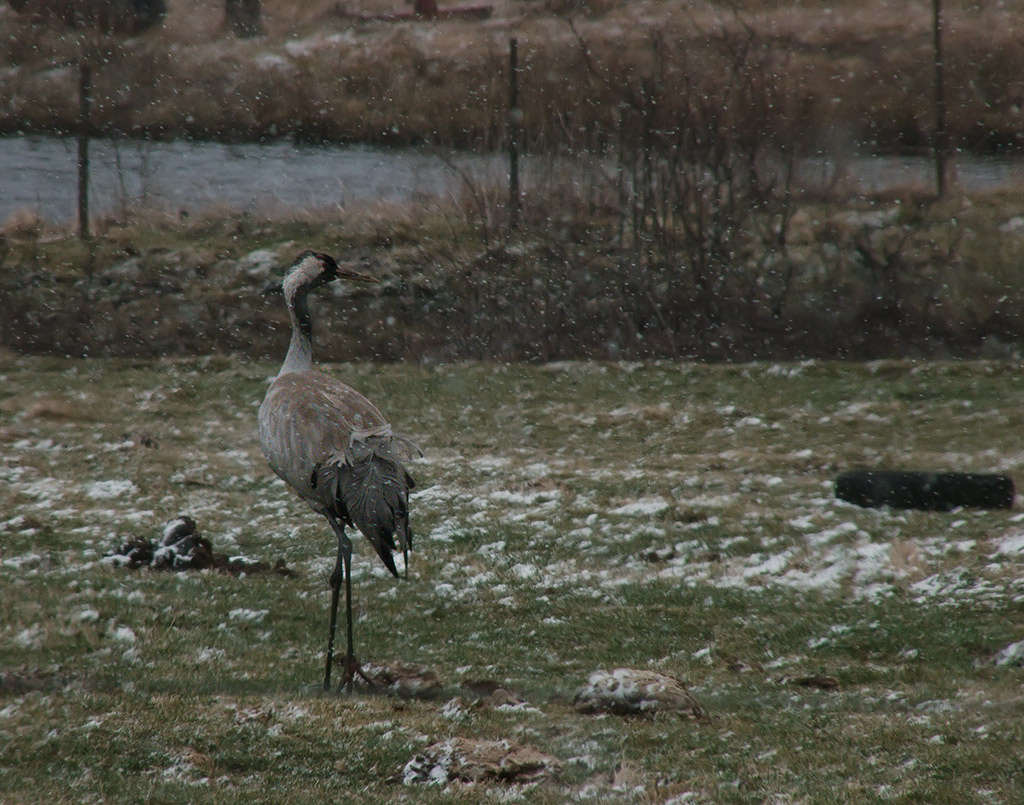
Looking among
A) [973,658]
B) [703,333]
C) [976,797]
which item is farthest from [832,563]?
[703,333]

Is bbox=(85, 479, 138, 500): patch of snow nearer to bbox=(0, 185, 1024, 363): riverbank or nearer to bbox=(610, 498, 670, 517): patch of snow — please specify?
bbox=(610, 498, 670, 517): patch of snow

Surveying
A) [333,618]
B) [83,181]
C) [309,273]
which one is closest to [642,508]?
[309,273]

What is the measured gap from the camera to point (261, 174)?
2586 cm

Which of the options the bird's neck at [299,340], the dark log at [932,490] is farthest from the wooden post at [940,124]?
the bird's neck at [299,340]

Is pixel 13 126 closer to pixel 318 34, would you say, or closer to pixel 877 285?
pixel 318 34

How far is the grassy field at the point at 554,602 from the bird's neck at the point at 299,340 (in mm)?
1809

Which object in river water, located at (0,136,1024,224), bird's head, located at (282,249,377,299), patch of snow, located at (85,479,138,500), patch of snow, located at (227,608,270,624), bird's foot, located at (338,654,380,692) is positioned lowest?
patch of snow, located at (85,479,138,500)

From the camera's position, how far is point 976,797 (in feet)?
17.2

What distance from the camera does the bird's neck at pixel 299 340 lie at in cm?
803

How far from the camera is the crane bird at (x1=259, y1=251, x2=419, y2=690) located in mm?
6594

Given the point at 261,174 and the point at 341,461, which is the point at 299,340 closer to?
the point at 341,461

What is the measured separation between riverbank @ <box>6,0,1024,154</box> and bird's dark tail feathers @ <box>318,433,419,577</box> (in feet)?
52.1

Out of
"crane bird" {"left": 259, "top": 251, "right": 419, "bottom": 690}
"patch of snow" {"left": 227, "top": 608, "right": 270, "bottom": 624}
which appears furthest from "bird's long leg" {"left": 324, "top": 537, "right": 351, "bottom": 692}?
"patch of snow" {"left": 227, "top": 608, "right": 270, "bottom": 624}

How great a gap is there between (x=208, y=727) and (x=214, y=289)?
16359 millimetres
